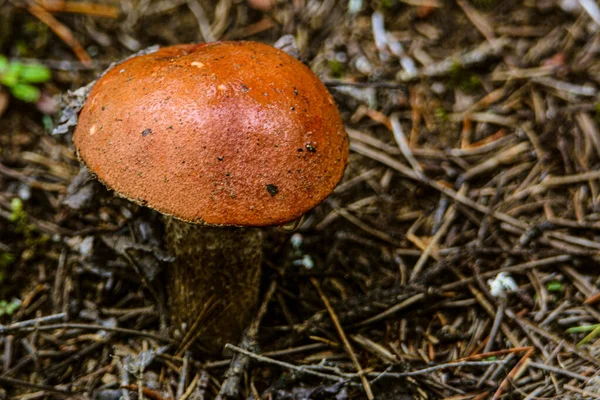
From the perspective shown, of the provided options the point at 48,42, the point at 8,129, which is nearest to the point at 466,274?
the point at 8,129

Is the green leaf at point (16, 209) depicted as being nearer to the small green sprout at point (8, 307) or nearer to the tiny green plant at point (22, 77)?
the small green sprout at point (8, 307)

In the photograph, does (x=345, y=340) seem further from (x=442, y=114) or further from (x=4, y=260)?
(x=4, y=260)

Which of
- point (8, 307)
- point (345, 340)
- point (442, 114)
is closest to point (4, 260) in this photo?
point (8, 307)

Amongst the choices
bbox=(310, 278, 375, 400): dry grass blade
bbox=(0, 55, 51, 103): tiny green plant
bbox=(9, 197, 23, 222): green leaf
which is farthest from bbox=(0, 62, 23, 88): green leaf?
bbox=(310, 278, 375, 400): dry grass blade

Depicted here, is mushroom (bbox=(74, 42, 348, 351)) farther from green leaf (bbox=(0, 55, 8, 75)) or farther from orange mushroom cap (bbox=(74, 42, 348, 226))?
green leaf (bbox=(0, 55, 8, 75))

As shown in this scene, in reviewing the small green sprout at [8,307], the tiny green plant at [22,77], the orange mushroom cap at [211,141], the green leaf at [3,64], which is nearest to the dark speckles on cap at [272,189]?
the orange mushroom cap at [211,141]
